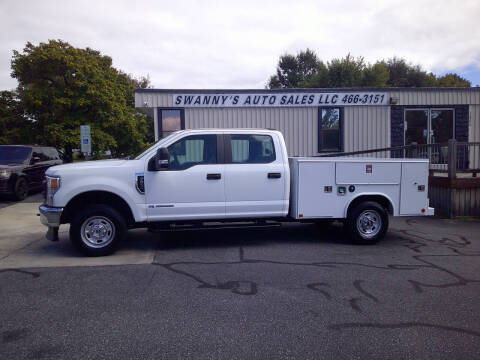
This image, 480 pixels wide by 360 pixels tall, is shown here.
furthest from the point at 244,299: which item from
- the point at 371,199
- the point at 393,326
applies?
the point at 371,199

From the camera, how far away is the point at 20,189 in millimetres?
12914

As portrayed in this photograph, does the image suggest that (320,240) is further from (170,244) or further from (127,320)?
(127,320)

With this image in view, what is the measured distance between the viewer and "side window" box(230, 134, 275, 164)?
22.2 feet

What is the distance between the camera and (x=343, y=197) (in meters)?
6.96

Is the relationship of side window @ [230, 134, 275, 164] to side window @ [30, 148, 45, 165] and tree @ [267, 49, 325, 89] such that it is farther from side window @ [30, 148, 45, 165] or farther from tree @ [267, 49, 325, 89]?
tree @ [267, 49, 325, 89]

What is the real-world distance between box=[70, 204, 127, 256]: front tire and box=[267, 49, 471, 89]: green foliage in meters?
33.3

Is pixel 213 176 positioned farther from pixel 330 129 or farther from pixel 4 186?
pixel 330 129

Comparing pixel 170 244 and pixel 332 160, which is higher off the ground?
pixel 332 160

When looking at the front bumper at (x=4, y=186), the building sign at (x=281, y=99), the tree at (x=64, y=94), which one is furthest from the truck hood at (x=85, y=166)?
the tree at (x=64, y=94)

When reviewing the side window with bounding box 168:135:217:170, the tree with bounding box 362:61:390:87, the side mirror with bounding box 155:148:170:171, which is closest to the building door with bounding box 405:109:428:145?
the side window with bounding box 168:135:217:170

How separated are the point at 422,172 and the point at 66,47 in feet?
74.6

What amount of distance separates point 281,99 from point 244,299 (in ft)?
38.1

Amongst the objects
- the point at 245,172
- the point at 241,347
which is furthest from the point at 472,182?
the point at 241,347

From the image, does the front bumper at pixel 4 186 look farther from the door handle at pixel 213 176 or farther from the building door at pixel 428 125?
the building door at pixel 428 125
